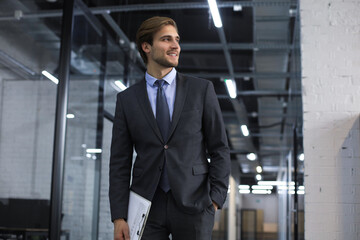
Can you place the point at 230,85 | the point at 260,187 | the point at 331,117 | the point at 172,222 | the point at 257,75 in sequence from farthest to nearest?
the point at 260,187 < the point at 257,75 < the point at 230,85 < the point at 331,117 < the point at 172,222

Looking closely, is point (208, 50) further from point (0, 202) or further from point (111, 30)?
point (0, 202)

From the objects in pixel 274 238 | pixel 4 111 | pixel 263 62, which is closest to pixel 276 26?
pixel 263 62

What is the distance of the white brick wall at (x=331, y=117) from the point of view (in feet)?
11.7

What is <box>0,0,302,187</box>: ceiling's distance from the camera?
417cm

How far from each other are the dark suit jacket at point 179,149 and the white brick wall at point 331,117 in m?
1.93

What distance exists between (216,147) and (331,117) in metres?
2.00

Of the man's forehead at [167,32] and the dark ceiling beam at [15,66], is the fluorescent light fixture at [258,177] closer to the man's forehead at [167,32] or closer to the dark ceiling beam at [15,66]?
the dark ceiling beam at [15,66]

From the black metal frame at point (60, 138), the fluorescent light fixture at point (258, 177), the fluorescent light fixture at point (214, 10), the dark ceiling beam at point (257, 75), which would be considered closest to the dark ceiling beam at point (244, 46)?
the dark ceiling beam at point (257, 75)

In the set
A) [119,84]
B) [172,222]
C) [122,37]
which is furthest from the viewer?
[122,37]

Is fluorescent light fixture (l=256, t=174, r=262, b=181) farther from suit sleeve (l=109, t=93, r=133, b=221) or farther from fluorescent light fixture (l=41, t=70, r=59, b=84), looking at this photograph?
suit sleeve (l=109, t=93, r=133, b=221)

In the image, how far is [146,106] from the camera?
185cm

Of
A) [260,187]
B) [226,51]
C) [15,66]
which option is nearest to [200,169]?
[15,66]

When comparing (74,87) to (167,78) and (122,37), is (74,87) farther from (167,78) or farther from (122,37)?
(167,78)

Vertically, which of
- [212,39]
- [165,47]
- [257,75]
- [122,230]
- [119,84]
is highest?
[212,39]
